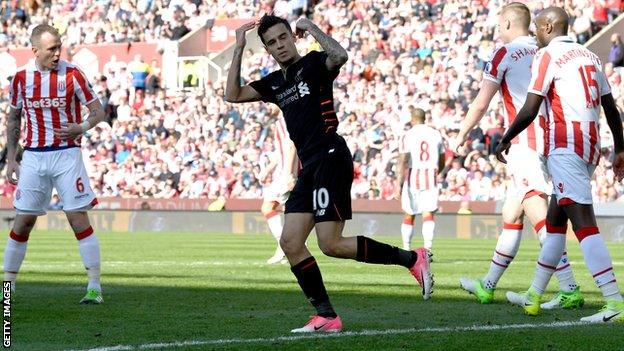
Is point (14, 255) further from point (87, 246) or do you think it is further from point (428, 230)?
point (428, 230)

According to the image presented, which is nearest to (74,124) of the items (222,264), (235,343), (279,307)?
(279,307)

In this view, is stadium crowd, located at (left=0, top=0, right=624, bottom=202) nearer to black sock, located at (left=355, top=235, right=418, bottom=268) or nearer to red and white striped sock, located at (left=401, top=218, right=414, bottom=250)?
red and white striped sock, located at (left=401, top=218, right=414, bottom=250)

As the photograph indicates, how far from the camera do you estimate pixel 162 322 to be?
9.64 m

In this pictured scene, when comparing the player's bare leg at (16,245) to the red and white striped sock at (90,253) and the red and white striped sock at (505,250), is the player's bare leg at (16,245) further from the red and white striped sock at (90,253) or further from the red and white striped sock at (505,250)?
the red and white striped sock at (505,250)

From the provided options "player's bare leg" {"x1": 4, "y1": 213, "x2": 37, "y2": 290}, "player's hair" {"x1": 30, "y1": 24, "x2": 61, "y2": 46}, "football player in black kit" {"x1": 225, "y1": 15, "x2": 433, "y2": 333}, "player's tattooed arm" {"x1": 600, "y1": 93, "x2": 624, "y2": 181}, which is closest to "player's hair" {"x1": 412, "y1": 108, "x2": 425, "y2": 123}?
"player's bare leg" {"x1": 4, "y1": 213, "x2": 37, "y2": 290}

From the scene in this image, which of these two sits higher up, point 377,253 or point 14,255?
point 377,253

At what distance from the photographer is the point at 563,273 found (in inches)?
434

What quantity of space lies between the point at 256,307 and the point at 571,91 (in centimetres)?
312

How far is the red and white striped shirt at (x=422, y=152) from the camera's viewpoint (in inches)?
795

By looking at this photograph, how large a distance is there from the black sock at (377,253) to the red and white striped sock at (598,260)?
48.8 inches

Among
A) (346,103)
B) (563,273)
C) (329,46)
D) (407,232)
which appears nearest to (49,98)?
(329,46)

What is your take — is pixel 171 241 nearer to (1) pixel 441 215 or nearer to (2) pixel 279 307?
(1) pixel 441 215

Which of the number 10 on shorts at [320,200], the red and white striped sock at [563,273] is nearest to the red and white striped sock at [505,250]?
the red and white striped sock at [563,273]

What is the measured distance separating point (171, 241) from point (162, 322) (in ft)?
57.2
